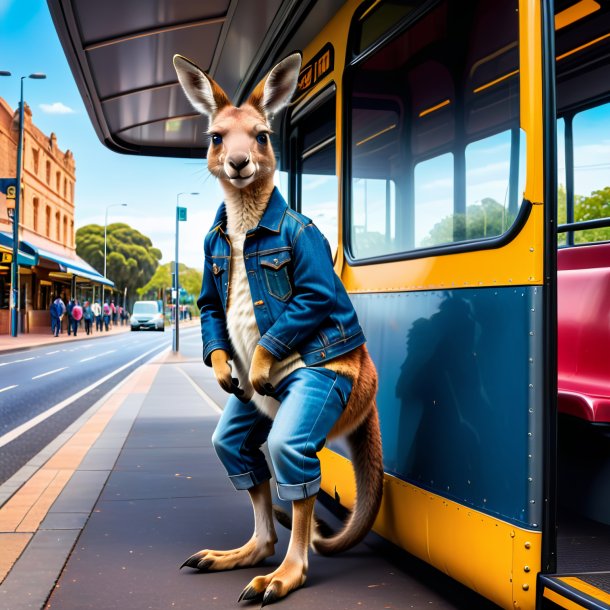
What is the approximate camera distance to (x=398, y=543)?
3.63 metres

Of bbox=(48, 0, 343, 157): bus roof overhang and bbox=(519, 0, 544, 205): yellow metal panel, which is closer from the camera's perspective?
bbox=(519, 0, 544, 205): yellow metal panel

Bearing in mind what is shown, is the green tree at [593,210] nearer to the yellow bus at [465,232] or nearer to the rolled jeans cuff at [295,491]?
the yellow bus at [465,232]

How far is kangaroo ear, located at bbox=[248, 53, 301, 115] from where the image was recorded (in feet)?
10.8

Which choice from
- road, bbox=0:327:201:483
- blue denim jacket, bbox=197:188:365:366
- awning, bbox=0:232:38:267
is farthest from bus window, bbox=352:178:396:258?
awning, bbox=0:232:38:267

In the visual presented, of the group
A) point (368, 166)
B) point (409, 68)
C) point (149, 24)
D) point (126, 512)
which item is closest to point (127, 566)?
point (126, 512)

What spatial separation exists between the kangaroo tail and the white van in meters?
48.8

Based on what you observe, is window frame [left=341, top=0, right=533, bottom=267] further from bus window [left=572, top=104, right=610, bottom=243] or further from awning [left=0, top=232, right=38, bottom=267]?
awning [left=0, top=232, right=38, bottom=267]

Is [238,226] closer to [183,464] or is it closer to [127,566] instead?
[127,566]

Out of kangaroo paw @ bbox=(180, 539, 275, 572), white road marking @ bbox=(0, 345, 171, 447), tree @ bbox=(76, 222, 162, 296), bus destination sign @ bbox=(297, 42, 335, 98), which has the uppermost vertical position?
tree @ bbox=(76, 222, 162, 296)

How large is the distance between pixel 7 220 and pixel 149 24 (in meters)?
37.3

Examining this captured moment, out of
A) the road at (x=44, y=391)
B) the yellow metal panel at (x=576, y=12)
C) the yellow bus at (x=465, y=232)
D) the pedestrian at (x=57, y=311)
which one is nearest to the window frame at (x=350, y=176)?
the yellow bus at (x=465, y=232)

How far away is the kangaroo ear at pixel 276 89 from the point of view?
3.30 metres

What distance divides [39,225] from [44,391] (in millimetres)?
38246

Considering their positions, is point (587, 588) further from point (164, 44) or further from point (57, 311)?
point (57, 311)
